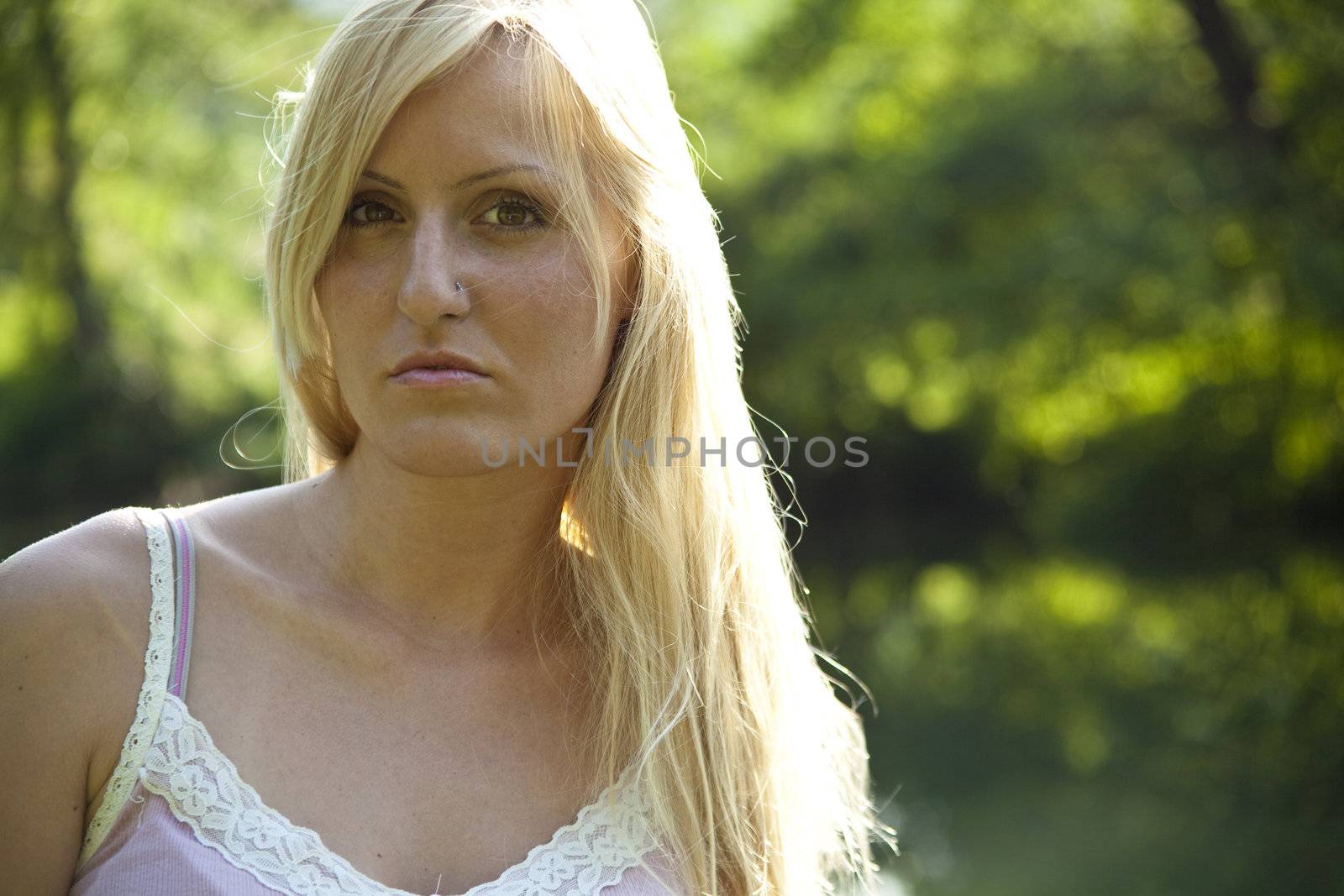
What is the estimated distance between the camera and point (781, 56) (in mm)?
19172

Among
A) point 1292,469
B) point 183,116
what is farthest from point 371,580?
point 183,116

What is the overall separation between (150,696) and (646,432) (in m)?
0.70

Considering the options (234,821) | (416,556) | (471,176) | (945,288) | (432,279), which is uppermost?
(945,288)

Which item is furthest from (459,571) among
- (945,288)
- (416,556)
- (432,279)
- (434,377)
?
(945,288)

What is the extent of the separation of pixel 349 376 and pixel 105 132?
16976 mm

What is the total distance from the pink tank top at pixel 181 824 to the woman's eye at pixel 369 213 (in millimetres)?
436

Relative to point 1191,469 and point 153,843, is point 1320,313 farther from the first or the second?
point 153,843

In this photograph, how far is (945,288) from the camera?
17641 mm

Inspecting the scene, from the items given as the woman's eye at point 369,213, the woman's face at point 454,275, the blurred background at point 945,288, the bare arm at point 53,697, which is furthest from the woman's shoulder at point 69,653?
the blurred background at point 945,288

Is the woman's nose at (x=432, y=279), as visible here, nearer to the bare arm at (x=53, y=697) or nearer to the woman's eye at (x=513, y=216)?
the woman's eye at (x=513, y=216)

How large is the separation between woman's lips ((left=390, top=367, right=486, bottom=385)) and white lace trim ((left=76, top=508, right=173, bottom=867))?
32 cm

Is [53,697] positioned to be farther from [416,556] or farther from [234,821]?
[416,556]

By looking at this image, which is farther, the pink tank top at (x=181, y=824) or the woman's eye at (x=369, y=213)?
the woman's eye at (x=369, y=213)

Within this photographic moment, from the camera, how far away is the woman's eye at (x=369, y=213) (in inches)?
63.1
